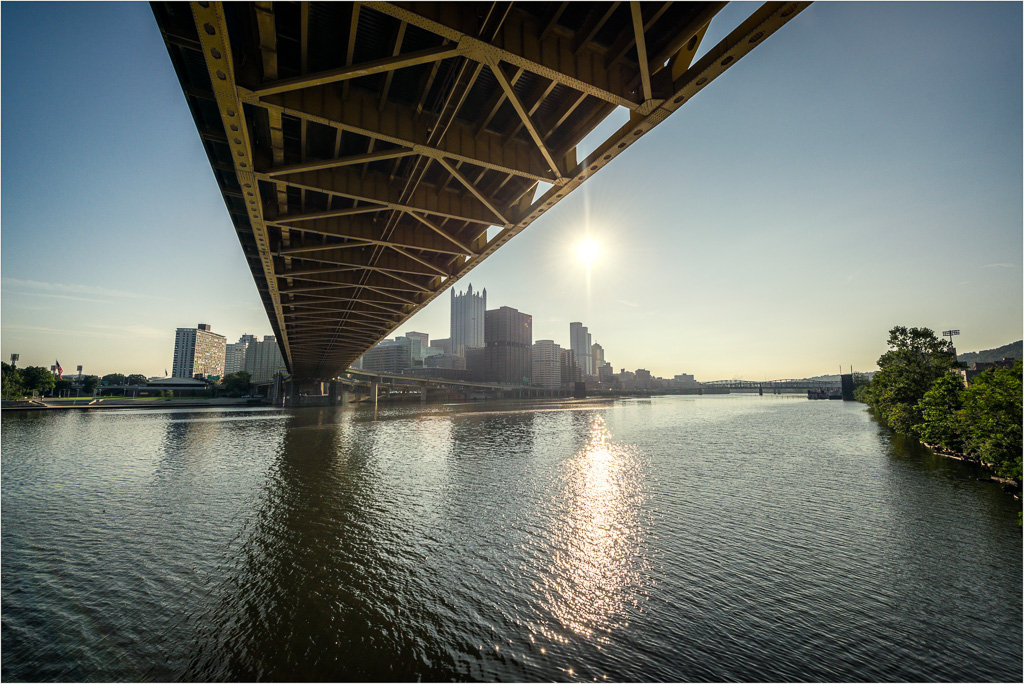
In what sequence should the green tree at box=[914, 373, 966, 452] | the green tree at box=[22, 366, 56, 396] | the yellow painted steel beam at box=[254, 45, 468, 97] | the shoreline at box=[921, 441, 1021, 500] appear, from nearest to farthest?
the yellow painted steel beam at box=[254, 45, 468, 97] → the shoreline at box=[921, 441, 1021, 500] → the green tree at box=[914, 373, 966, 452] → the green tree at box=[22, 366, 56, 396]

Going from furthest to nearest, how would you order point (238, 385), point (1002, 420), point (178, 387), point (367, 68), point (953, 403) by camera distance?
point (178, 387), point (238, 385), point (953, 403), point (1002, 420), point (367, 68)

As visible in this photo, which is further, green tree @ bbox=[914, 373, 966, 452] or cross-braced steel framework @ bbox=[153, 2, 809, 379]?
green tree @ bbox=[914, 373, 966, 452]

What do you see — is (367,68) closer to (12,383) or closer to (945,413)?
(945,413)

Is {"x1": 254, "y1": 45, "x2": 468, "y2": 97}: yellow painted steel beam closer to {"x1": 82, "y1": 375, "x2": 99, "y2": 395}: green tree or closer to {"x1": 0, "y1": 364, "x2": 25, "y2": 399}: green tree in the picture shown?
{"x1": 0, "y1": 364, "x2": 25, "y2": 399}: green tree

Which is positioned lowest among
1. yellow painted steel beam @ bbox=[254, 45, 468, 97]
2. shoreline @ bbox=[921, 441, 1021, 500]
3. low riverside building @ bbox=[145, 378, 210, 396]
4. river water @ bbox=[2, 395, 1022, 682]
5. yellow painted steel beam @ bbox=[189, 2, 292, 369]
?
river water @ bbox=[2, 395, 1022, 682]

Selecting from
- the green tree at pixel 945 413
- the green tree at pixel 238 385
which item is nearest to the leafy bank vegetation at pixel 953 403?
the green tree at pixel 945 413

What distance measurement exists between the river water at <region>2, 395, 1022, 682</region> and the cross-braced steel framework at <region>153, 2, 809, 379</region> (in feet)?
38.2

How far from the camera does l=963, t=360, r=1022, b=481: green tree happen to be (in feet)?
60.3

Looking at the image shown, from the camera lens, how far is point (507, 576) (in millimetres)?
11820

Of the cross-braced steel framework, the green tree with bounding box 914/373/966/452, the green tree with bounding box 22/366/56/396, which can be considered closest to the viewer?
the cross-braced steel framework

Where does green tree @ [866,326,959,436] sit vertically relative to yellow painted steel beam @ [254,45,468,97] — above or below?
below

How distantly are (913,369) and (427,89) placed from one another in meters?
53.3

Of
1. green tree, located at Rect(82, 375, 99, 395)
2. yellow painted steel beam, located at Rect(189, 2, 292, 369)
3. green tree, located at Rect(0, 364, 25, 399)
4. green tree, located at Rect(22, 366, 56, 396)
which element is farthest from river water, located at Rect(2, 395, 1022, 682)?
green tree, located at Rect(82, 375, 99, 395)

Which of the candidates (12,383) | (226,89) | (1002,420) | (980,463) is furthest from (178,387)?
(980,463)
